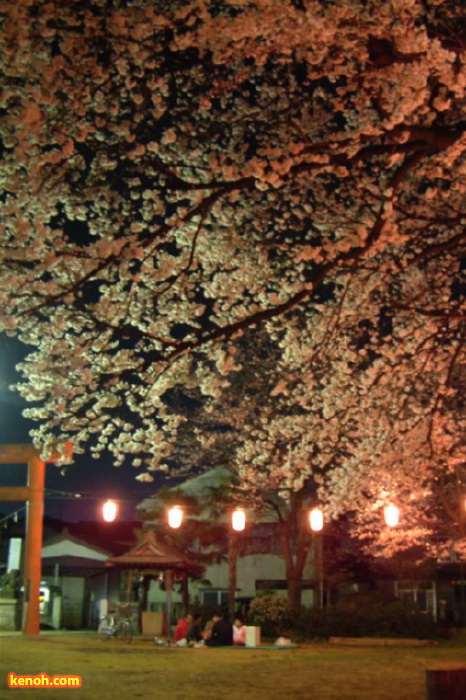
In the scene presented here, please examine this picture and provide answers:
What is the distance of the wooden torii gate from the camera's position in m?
22.5

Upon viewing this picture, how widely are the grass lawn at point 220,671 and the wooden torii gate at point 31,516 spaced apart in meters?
2.16

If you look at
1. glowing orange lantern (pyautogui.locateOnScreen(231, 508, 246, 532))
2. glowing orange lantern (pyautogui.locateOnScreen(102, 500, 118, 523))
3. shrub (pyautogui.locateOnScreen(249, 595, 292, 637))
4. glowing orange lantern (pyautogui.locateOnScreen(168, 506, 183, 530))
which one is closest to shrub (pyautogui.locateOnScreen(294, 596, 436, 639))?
shrub (pyautogui.locateOnScreen(249, 595, 292, 637))

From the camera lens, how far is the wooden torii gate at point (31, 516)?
22.5 metres

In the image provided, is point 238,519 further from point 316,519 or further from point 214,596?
point 214,596

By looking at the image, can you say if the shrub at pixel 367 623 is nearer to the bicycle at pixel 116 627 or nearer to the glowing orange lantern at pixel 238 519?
the glowing orange lantern at pixel 238 519

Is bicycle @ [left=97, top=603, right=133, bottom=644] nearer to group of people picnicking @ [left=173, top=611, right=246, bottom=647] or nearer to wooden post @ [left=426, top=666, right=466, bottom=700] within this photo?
group of people picnicking @ [left=173, top=611, right=246, bottom=647]

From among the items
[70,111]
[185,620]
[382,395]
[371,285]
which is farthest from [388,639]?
[70,111]

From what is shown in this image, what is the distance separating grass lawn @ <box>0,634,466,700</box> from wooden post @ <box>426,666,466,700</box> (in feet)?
8.29

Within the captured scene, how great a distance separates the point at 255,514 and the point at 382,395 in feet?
50.6

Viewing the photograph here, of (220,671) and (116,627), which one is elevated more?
(220,671)

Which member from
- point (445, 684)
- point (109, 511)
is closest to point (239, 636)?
point (109, 511)

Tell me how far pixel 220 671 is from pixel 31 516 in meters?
10.8

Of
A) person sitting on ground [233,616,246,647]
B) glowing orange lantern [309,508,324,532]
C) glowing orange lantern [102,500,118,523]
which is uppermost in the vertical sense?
glowing orange lantern [102,500,118,523]

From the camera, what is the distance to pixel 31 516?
2317cm
